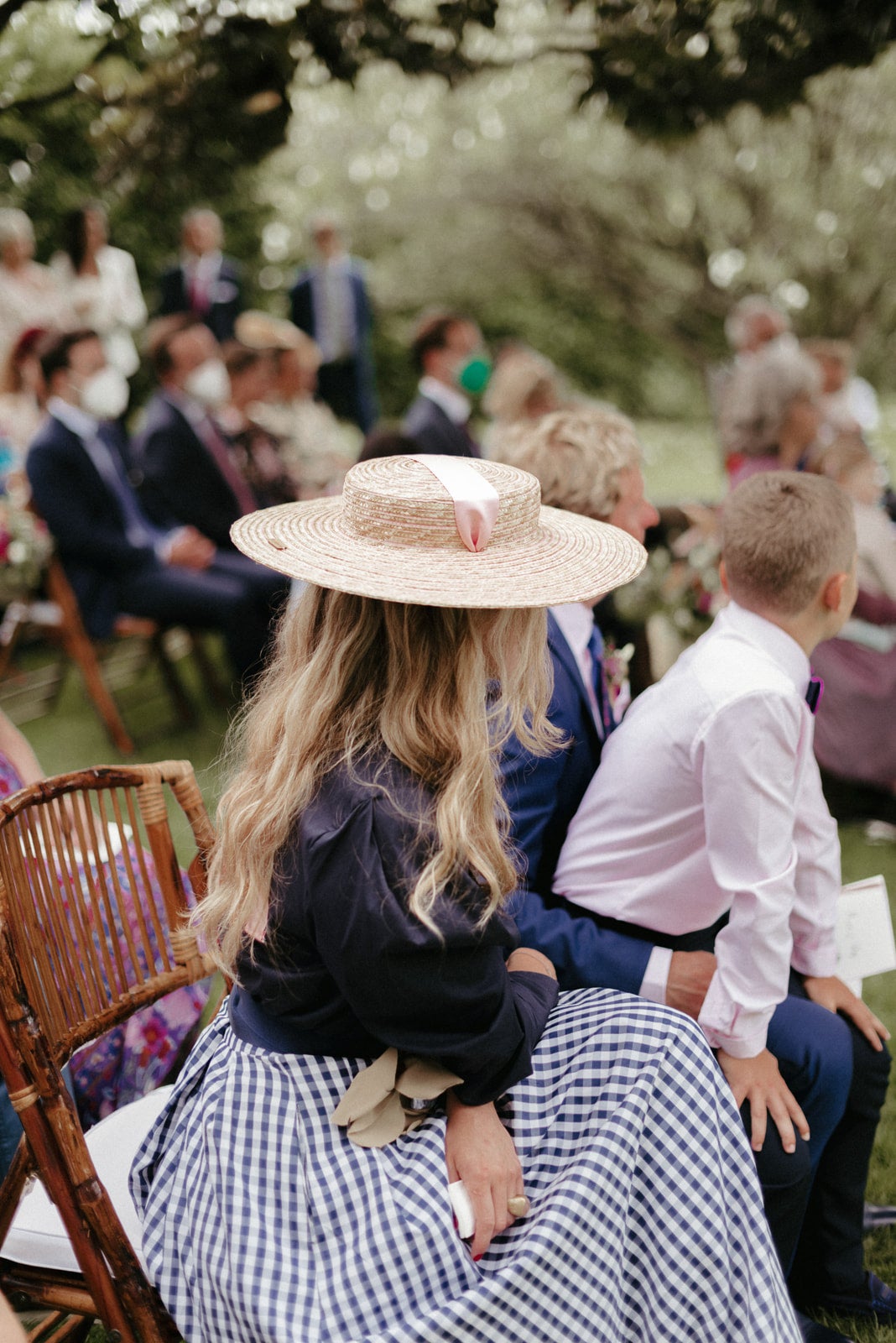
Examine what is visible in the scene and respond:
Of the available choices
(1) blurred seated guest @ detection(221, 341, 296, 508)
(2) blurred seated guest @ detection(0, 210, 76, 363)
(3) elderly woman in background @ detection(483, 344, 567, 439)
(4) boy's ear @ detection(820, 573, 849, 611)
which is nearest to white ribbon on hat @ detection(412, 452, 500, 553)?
(4) boy's ear @ detection(820, 573, 849, 611)

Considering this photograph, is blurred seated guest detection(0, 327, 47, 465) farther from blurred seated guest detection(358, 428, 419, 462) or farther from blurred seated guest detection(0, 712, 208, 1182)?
blurred seated guest detection(0, 712, 208, 1182)

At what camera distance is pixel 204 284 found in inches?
312

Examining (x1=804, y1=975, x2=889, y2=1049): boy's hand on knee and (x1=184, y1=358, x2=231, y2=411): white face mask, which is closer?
(x1=804, y1=975, x2=889, y2=1049): boy's hand on knee

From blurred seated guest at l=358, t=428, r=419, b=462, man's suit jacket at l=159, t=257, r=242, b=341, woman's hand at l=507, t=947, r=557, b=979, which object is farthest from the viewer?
man's suit jacket at l=159, t=257, r=242, b=341

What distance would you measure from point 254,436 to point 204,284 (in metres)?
2.56

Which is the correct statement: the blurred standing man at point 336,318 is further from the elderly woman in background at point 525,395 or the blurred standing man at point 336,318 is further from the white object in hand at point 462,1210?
the white object in hand at point 462,1210

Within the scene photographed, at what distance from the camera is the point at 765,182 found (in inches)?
404

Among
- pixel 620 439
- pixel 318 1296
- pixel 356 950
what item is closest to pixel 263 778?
pixel 356 950

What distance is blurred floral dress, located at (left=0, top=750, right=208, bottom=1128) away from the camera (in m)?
2.13

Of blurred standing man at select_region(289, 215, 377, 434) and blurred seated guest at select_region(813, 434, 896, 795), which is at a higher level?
blurred standing man at select_region(289, 215, 377, 434)

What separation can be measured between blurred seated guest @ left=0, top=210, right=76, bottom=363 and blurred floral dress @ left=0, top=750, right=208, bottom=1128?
5.11 meters

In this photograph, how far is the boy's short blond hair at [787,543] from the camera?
200 centimetres

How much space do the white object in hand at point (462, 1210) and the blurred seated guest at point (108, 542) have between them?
369 centimetres

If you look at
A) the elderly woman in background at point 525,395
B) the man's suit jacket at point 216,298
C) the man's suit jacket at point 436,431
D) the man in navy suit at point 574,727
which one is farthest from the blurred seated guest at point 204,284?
the man in navy suit at point 574,727
